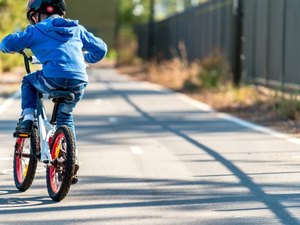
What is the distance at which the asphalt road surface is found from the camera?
7.97 meters

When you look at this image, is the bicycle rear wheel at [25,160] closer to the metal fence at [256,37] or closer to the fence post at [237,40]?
the metal fence at [256,37]

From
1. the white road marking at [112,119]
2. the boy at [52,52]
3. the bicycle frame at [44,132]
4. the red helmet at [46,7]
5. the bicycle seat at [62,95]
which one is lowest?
the white road marking at [112,119]

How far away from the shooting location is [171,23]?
4819 centimetres

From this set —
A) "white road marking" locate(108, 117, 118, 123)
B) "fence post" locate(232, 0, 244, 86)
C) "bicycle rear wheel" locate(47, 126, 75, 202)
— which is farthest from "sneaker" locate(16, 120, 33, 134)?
"fence post" locate(232, 0, 244, 86)

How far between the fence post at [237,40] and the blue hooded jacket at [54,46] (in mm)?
16437

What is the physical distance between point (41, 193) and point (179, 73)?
26.2m

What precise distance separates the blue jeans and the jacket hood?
0.34 m

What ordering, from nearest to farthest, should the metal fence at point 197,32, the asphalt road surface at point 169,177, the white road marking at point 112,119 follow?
the asphalt road surface at point 169,177, the white road marking at point 112,119, the metal fence at point 197,32

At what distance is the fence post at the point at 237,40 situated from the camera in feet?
81.9

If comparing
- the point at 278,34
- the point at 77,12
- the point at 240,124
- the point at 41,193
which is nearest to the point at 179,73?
the point at 278,34

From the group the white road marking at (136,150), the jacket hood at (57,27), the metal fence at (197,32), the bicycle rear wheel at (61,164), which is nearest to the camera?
the bicycle rear wheel at (61,164)

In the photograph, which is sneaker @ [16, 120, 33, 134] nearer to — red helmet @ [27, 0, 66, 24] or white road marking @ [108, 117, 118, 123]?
red helmet @ [27, 0, 66, 24]

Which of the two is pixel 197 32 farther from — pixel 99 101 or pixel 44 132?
pixel 44 132

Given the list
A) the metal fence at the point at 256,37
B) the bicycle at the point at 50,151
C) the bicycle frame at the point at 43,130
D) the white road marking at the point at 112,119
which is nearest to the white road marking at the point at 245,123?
the metal fence at the point at 256,37
